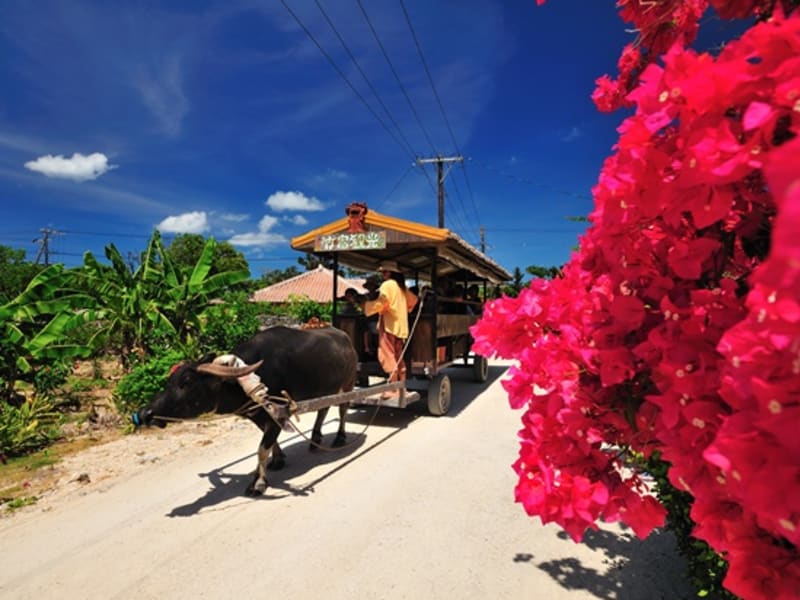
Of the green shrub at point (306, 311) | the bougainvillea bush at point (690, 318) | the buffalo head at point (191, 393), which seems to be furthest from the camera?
the green shrub at point (306, 311)

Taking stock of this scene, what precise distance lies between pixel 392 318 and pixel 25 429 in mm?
4657

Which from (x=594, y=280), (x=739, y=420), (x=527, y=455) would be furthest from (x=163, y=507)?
(x=739, y=420)

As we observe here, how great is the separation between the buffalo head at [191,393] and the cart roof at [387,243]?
2.56 m

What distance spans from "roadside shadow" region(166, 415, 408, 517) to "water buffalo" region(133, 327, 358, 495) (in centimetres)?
13

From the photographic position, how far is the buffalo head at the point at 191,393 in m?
3.39

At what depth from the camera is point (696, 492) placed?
2.55 feet

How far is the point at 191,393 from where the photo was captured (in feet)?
11.4

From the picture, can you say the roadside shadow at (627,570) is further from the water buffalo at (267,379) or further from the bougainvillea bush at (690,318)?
the water buffalo at (267,379)

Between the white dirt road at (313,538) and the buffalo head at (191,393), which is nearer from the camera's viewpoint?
the white dirt road at (313,538)

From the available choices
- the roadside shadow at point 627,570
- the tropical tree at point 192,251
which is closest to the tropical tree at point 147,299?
the roadside shadow at point 627,570

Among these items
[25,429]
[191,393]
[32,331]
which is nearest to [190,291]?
[32,331]

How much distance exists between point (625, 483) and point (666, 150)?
0.81m

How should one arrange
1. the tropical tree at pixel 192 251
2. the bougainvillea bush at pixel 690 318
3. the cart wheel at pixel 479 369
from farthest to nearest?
the tropical tree at pixel 192 251
the cart wheel at pixel 479 369
the bougainvillea bush at pixel 690 318

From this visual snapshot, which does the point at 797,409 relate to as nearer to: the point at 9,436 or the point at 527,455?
the point at 527,455
